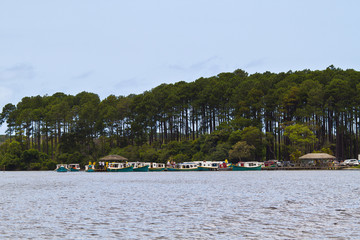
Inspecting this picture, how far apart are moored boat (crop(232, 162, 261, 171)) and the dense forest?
7.38ft

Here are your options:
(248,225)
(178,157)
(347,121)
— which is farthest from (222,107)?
(248,225)

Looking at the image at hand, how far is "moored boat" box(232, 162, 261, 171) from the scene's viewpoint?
12770cm

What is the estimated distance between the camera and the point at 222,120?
167m

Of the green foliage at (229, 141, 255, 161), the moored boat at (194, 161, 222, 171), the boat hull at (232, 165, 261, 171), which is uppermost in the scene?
the green foliage at (229, 141, 255, 161)

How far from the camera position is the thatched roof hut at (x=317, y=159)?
113 metres

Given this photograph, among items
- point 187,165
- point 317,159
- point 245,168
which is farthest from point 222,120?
point 317,159

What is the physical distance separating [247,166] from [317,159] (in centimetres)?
1993

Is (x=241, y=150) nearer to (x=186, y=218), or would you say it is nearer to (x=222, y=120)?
(x=222, y=120)

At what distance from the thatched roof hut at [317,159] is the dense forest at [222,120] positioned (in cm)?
375

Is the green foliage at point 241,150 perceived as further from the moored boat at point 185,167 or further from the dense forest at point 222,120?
the moored boat at point 185,167

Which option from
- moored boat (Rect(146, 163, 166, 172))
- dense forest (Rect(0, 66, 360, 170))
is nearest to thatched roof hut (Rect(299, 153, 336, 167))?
dense forest (Rect(0, 66, 360, 170))

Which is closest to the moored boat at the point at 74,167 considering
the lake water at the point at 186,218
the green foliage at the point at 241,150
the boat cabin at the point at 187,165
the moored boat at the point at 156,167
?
the moored boat at the point at 156,167

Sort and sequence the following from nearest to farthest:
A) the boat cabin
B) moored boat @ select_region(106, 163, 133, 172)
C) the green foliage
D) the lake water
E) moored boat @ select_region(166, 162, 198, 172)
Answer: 1. the lake water
2. the green foliage
3. moored boat @ select_region(166, 162, 198, 172)
4. the boat cabin
5. moored boat @ select_region(106, 163, 133, 172)

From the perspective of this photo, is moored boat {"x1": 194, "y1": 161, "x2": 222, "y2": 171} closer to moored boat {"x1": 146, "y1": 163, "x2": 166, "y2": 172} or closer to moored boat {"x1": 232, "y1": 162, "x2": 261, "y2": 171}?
moored boat {"x1": 232, "y1": 162, "x2": 261, "y2": 171}
